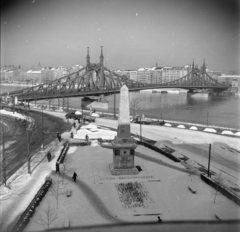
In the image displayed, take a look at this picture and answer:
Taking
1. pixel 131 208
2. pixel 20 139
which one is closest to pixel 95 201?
pixel 131 208

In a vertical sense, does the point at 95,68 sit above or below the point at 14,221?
above

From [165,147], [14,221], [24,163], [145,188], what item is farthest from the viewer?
[165,147]

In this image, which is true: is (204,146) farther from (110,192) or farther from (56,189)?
(56,189)

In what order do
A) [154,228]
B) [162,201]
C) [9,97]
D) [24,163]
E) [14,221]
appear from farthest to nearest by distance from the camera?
[9,97] < [24,163] < [162,201] < [14,221] < [154,228]

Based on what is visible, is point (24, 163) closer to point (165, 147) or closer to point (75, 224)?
point (75, 224)

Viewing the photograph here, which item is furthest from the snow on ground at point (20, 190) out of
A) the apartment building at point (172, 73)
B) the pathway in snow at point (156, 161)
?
the apartment building at point (172, 73)

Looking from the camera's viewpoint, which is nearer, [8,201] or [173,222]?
[173,222]

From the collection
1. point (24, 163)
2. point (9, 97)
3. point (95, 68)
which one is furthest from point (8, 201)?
point (95, 68)
